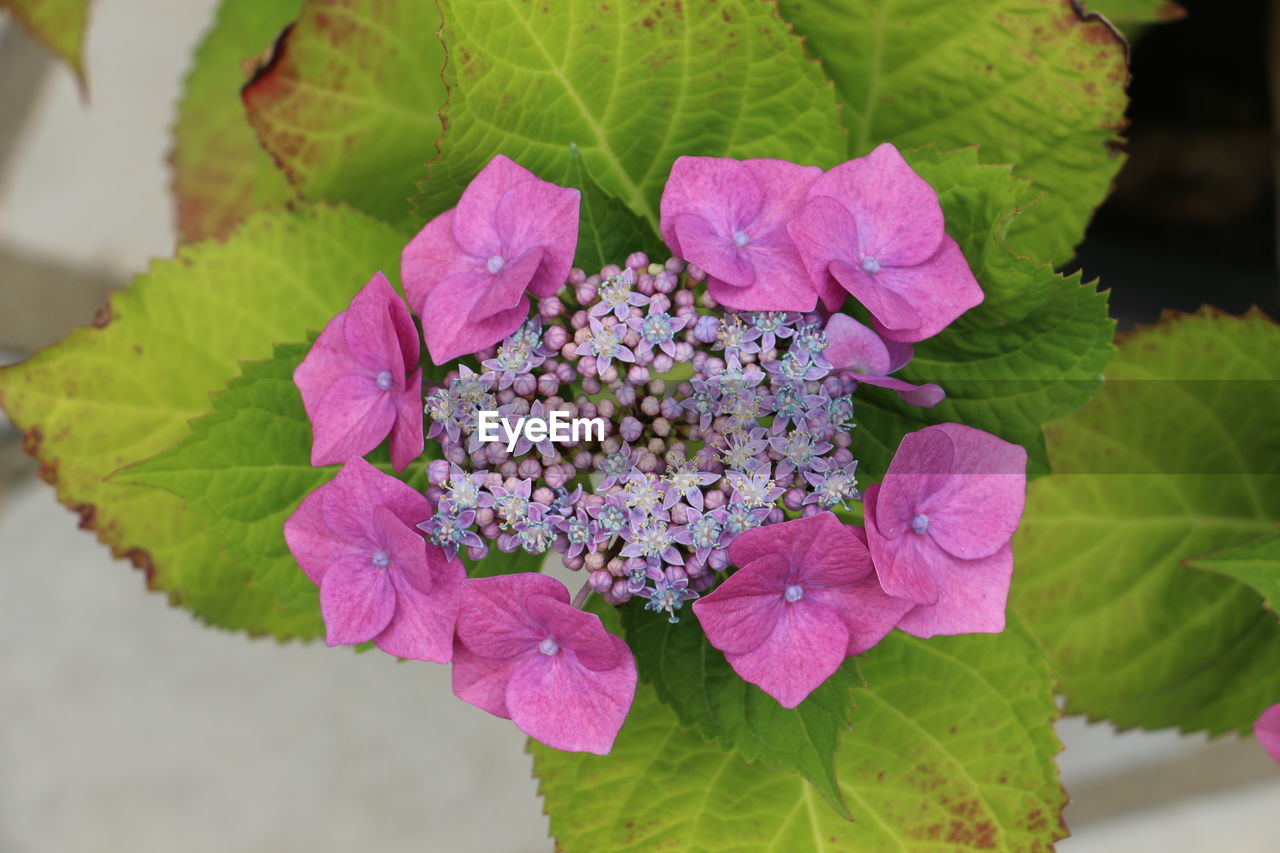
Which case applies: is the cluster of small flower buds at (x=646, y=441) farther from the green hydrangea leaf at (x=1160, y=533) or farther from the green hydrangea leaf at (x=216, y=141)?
the green hydrangea leaf at (x=216, y=141)

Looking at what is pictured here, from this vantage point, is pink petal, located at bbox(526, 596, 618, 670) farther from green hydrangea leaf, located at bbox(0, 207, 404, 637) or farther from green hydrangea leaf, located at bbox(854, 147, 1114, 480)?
green hydrangea leaf, located at bbox(0, 207, 404, 637)

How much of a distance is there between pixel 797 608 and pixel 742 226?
0.20 m

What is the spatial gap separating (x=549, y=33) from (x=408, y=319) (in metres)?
0.20

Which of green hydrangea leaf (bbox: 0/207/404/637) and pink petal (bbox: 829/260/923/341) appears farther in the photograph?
green hydrangea leaf (bbox: 0/207/404/637)

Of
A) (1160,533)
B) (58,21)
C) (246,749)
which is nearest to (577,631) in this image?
(1160,533)

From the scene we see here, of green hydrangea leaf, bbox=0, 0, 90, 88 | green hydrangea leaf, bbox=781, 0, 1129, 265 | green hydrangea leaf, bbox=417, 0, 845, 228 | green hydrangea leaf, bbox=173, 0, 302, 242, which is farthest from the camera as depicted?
green hydrangea leaf, bbox=173, 0, 302, 242

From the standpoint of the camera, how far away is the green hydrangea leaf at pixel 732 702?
55 cm

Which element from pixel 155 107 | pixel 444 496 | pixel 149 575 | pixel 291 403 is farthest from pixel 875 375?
pixel 155 107

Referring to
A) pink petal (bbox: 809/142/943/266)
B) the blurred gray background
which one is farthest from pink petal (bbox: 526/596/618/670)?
the blurred gray background

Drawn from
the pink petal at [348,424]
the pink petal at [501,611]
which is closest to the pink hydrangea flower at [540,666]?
the pink petal at [501,611]

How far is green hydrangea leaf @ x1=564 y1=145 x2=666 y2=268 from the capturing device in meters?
0.59

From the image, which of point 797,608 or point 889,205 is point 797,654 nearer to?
point 797,608

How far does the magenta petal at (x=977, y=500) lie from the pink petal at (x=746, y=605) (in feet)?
0.29

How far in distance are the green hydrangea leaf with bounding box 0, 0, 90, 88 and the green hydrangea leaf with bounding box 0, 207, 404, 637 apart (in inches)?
9.3
